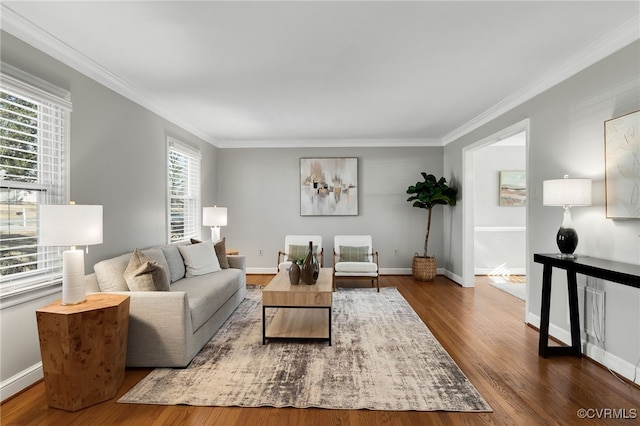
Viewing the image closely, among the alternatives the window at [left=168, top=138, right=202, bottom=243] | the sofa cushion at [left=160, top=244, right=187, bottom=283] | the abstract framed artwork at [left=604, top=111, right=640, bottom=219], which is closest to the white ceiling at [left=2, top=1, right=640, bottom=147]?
the abstract framed artwork at [left=604, top=111, right=640, bottom=219]

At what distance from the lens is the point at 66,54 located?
275 cm

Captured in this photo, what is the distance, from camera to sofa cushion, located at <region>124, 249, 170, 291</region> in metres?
2.85

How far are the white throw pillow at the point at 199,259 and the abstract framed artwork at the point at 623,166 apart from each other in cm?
410

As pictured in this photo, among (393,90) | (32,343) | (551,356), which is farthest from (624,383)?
(32,343)

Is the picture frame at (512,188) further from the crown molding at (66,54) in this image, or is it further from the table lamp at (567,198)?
the crown molding at (66,54)

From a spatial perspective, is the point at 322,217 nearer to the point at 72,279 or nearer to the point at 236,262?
the point at 236,262

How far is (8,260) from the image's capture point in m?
2.37

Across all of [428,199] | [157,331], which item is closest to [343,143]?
[428,199]

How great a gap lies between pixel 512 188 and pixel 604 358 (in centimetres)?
442

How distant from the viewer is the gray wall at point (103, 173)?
7.77 feet

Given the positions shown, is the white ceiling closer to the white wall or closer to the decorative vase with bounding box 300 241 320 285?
the decorative vase with bounding box 300 241 320 285

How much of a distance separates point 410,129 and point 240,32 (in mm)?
3774

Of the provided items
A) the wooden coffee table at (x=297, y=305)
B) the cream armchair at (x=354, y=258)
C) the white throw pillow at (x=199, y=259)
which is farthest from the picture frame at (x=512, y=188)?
the white throw pillow at (x=199, y=259)

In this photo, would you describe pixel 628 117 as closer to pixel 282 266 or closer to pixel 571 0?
pixel 571 0
